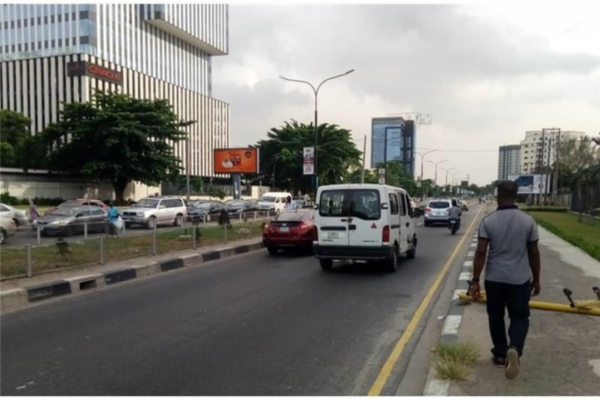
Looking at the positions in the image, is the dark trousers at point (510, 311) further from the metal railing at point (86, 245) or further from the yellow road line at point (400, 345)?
the metal railing at point (86, 245)

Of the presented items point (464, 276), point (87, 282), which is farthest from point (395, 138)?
point (87, 282)

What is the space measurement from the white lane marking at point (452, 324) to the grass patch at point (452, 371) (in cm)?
155

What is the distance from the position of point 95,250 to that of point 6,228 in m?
7.01

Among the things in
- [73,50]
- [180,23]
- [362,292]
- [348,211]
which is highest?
[180,23]

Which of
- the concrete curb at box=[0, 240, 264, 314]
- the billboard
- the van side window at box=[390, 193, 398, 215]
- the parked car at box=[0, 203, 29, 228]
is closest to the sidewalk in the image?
the van side window at box=[390, 193, 398, 215]

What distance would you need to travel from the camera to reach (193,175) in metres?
90.1

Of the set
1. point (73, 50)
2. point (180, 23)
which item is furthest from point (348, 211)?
point (180, 23)

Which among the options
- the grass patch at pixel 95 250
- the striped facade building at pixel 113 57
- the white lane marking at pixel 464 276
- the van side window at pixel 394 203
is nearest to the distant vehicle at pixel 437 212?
the grass patch at pixel 95 250

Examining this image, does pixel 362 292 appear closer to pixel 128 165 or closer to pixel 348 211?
pixel 348 211

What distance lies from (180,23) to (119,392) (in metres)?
96.1

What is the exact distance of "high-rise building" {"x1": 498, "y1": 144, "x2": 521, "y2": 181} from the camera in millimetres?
123544

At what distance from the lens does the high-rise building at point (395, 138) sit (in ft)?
256

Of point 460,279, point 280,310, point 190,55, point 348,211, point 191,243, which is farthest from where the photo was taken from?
point 190,55

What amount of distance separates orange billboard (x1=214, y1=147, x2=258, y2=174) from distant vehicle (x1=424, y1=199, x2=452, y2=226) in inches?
930
